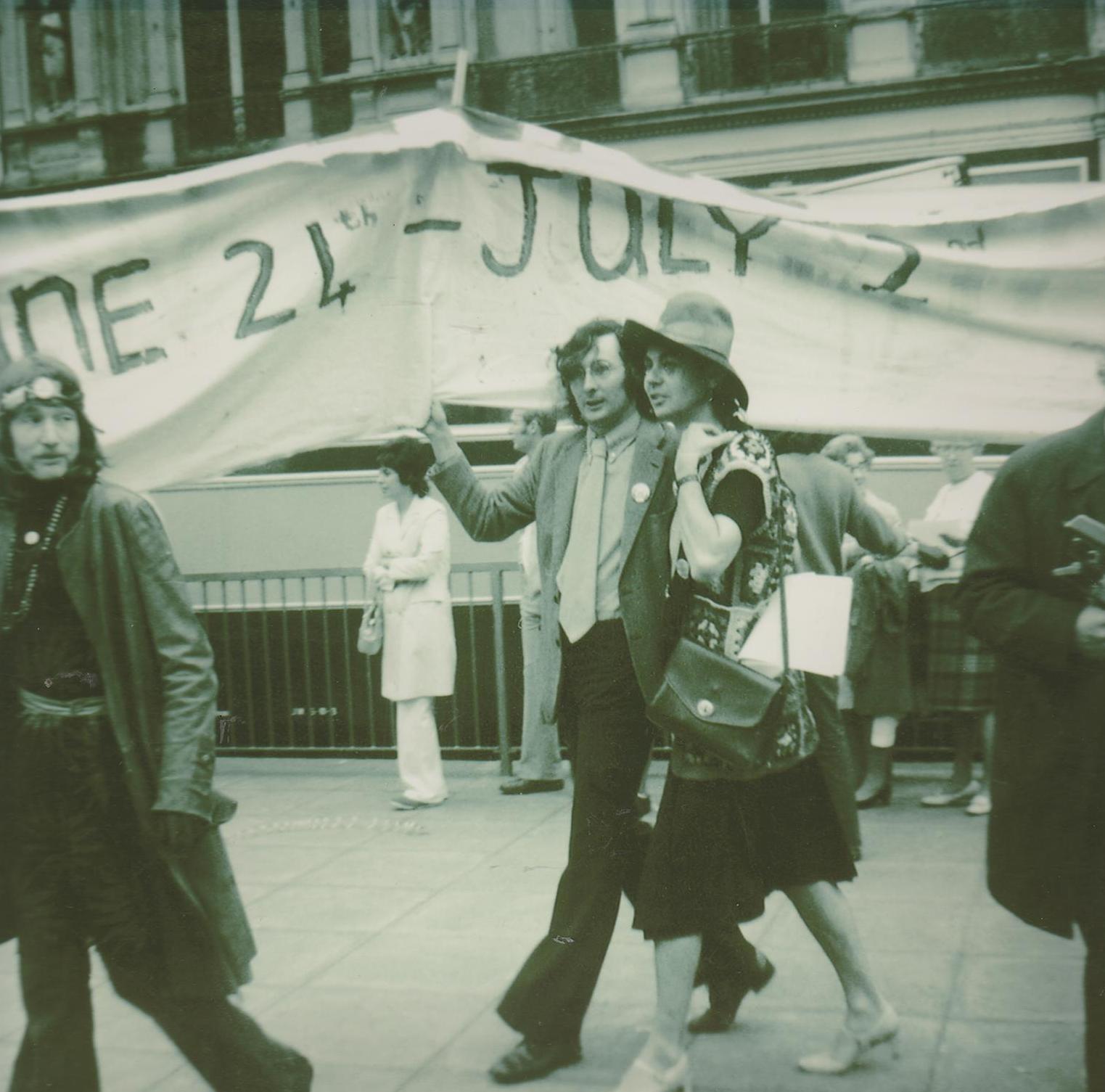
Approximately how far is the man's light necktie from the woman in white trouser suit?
167 inches

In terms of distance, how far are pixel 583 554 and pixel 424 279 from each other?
38.3 inches

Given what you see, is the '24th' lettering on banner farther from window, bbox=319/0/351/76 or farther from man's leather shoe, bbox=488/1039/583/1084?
window, bbox=319/0/351/76

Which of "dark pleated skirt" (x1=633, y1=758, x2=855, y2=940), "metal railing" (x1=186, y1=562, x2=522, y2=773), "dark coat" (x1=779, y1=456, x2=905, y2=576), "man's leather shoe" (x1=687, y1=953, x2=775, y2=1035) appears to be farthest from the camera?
"metal railing" (x1=186, y1=562, x2=522, y2=773)

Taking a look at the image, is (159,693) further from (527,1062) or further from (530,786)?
(530,786)

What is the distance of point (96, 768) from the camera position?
339 centimetres

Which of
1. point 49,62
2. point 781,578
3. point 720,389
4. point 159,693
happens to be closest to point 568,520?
point 720,389

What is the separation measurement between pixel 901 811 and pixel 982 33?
8.09m

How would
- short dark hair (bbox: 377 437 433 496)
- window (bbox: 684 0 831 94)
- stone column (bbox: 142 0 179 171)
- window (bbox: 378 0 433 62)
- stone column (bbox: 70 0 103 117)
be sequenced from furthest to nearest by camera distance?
stone column (bbox: 70 0 103 117), stone column (bbox: 142 0 179 171), window (bbox: 378 0 433 62), window (bbox: 684 0 831 94), short dark hair (bbox: 377 437 433 496)

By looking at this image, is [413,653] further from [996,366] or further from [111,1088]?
[996,366]

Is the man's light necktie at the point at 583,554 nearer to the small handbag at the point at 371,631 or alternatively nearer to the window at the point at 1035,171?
the small handbag at the point at 371,631

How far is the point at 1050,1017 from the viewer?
4.44 meters

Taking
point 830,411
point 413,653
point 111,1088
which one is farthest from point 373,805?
point 830,411

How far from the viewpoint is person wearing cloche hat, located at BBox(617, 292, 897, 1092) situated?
3633 millimetres

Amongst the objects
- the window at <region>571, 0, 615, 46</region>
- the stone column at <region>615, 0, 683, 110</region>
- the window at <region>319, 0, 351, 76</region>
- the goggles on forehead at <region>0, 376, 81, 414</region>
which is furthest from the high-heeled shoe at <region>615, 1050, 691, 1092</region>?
the window at <region>319, 0, 351, 76</region>
